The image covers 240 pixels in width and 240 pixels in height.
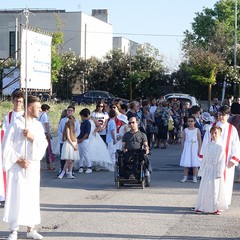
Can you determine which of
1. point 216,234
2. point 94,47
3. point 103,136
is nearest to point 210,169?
point 216,234

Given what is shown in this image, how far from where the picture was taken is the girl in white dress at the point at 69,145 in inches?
629

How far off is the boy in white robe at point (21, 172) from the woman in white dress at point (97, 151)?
27.9 ft

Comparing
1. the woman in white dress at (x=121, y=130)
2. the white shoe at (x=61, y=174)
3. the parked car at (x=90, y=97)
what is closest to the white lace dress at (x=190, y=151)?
the woman in white dress at (x=121, y=130)

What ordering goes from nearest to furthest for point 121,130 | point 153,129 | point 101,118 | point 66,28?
point 121,130
point 101,118
point 153,129
point 66,28

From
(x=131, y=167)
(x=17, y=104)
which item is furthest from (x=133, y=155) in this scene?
(x=17, y=104)

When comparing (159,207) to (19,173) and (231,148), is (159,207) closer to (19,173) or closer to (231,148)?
(231,148)

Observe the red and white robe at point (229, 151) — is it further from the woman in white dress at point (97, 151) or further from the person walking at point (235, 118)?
the woman in white dress at point (97, 151)

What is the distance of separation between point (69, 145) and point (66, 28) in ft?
159

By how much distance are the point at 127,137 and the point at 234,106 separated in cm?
317

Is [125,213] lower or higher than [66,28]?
lower

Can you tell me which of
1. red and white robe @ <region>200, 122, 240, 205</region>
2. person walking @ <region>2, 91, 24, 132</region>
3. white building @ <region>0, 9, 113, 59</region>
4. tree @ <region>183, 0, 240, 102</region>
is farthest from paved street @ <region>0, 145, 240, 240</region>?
white building @ <region>0, 9, 113, 59</region>

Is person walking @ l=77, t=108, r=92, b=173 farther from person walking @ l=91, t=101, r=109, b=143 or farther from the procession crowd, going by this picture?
person walking @ l=91, t=101, r=109, b=143

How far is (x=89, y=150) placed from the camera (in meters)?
17.5

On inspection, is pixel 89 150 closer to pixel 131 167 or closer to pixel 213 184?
pixel 131 167
